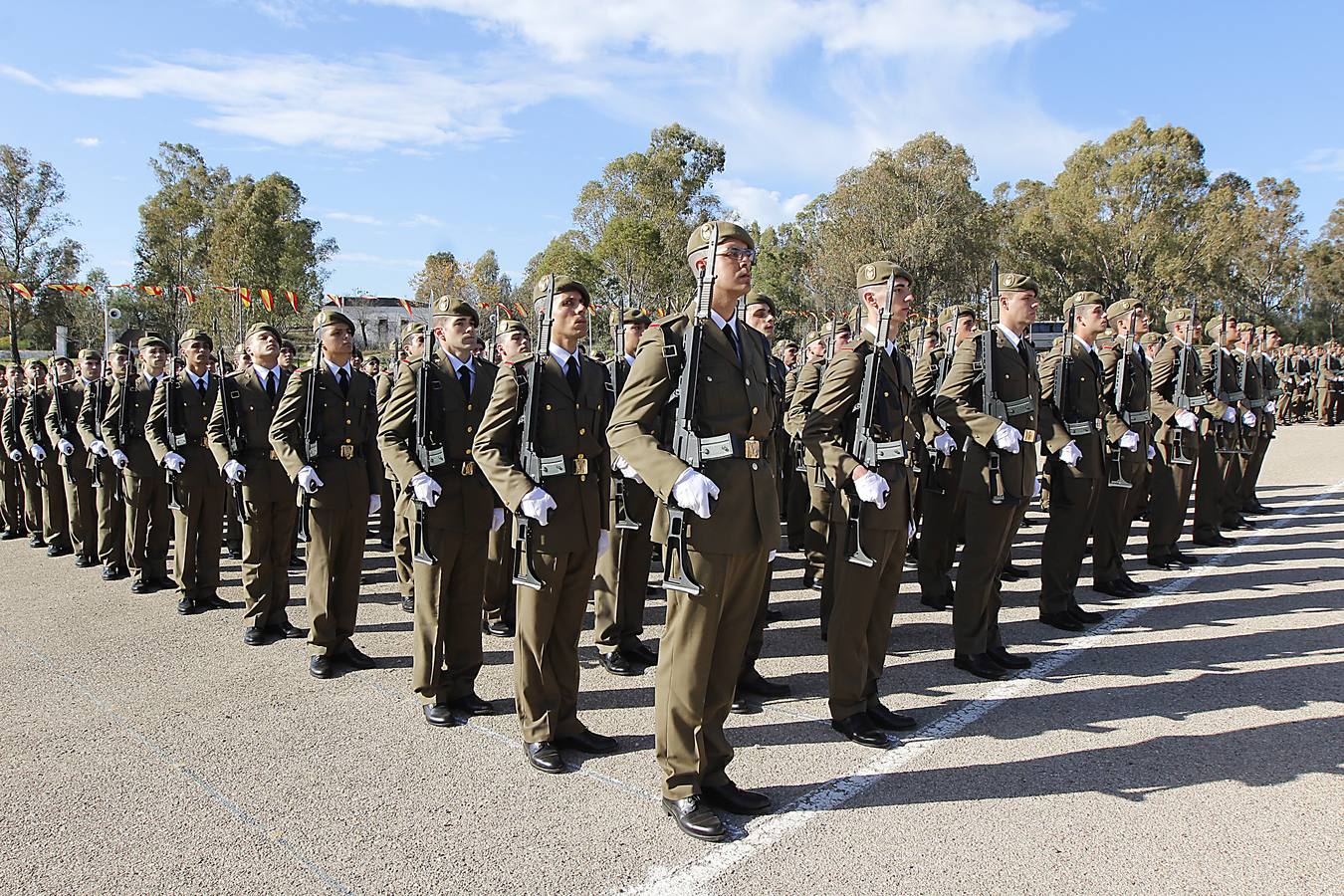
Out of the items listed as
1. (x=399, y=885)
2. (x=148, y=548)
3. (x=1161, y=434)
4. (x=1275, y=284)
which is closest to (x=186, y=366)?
(x=148, y=548)

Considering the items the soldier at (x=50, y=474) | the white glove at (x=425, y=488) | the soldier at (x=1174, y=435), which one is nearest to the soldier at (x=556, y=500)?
the white glove at (x=425, y=488)

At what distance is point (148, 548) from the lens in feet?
24.6

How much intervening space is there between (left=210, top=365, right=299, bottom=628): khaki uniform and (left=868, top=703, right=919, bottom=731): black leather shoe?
13.7ft

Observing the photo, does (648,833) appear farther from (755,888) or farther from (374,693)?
(374,693)

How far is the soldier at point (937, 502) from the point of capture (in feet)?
23.0

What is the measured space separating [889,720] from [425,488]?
2.71 meters

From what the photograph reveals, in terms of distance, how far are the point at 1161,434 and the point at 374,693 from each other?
7769mm

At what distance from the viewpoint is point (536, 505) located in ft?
12.8

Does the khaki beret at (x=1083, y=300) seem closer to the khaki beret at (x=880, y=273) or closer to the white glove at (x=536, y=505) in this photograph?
the khaki beret at (x=880, y=273)

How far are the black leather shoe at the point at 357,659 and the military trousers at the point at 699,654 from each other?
107 inches

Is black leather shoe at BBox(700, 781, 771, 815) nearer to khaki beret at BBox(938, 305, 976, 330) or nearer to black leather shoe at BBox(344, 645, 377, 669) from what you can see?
black leather shoe at BBox(344, 645, 377, 669)

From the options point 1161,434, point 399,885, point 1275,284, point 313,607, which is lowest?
point 399,885

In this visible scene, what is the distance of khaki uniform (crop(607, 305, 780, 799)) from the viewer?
3.42 metres

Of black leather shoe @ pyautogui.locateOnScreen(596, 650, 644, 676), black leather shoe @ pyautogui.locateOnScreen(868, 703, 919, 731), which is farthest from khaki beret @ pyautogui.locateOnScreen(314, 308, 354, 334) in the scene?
black leather shoe @ pyautogui.locateOnScreen(868, 703, 919, 731)
